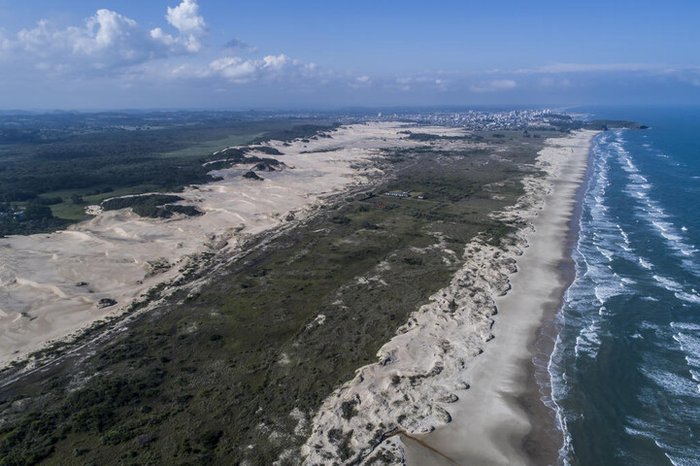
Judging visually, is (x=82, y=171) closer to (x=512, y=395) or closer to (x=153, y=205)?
(x=153, y=205)

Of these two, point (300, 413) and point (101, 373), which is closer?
point (300, 413)

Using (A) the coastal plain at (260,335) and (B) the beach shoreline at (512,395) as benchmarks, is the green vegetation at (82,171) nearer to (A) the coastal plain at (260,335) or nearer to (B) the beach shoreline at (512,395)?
(A) the coastal plain at (260,335)

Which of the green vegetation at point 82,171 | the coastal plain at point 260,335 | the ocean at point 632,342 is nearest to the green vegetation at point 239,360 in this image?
the coastal plain at point 260,335

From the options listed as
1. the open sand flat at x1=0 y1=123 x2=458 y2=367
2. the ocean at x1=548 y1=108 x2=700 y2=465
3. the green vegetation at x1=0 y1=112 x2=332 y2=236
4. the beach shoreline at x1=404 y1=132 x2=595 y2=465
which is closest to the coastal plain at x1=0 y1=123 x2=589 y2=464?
the open sand flat at x1=0 y1=123 x2=458 y2=367

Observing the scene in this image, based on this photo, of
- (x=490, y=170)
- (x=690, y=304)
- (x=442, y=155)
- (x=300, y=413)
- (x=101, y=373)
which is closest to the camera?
(x=300, y=413)

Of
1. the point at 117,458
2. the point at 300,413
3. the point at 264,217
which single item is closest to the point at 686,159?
the point at 264,217

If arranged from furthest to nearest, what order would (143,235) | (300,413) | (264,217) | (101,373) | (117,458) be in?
(264,217)
(143,235)
(101,373)
(300,413)
(117,458)

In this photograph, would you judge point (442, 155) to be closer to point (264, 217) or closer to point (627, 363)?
point (264, 217)
